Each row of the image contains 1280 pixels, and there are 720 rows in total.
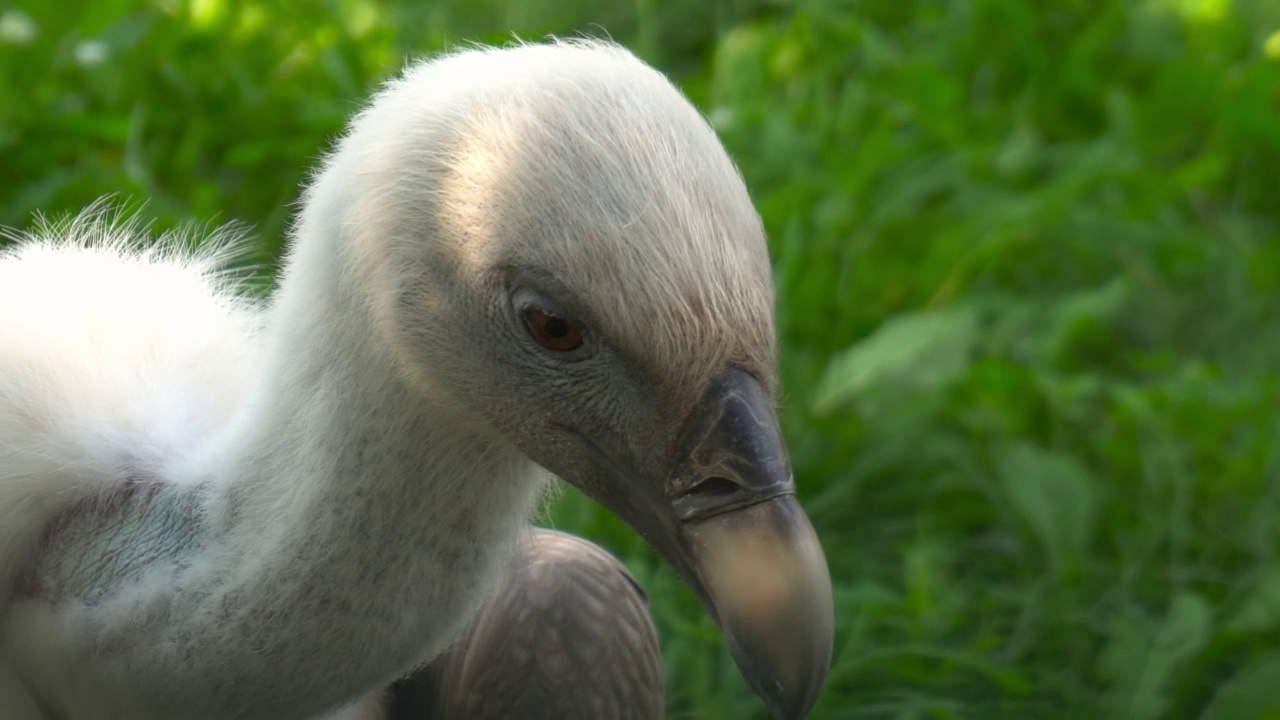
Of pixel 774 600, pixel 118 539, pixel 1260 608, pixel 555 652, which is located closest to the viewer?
pixel 774 600

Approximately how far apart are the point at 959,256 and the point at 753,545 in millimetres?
2484

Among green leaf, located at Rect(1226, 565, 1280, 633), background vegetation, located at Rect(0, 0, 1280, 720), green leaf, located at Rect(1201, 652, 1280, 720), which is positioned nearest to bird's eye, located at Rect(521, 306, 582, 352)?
background vegetation, located at Rect(0, 0, 1280, 720)

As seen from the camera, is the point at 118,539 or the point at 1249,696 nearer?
the point at 118,539


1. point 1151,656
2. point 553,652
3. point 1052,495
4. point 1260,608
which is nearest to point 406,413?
point 553,652

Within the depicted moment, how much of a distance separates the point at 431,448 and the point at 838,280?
6.82 feet

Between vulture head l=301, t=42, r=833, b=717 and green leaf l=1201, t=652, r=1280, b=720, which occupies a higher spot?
vulture head l=301, t=42, r=833, b=717

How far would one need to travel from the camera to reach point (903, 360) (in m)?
3.80

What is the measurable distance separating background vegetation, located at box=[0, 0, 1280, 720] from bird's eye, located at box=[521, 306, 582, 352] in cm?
138

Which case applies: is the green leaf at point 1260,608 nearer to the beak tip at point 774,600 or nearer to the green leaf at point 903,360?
the green leaf at point 903,360

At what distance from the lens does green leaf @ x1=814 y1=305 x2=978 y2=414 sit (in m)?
3.76

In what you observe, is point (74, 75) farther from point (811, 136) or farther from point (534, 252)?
point (534, 252)

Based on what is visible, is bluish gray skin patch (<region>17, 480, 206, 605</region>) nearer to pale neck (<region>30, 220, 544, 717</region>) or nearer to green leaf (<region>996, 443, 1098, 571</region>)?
pale neck (<region>30, 220, 544, 717</region>)

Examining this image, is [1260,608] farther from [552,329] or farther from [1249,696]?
[552,329]

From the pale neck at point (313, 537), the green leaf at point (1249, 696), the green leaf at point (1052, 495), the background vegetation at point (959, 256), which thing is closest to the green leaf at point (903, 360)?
the background vegetation at point (959, 256)
